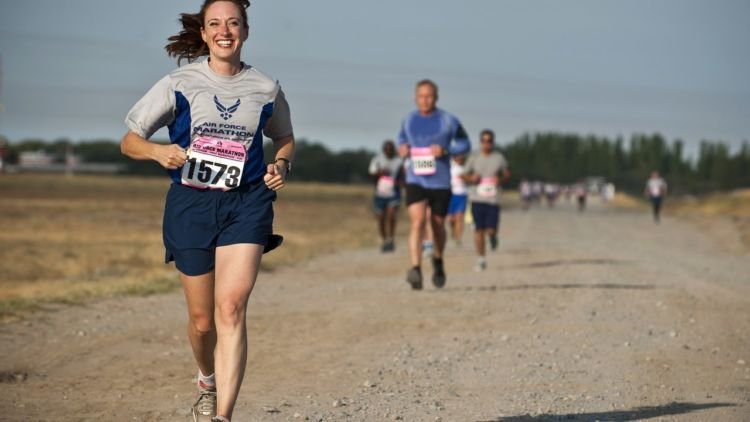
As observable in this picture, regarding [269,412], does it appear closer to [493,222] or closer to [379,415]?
[379,415]

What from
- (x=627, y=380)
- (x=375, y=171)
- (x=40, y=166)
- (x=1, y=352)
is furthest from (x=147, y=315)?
(x=40, y=166)

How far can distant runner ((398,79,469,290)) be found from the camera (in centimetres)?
1397

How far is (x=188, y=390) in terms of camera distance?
324 inches

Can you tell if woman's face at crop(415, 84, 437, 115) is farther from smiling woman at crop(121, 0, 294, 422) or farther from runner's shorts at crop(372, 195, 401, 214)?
runner's shorts at crop(372, 195, 401, 214)

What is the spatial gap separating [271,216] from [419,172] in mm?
7632

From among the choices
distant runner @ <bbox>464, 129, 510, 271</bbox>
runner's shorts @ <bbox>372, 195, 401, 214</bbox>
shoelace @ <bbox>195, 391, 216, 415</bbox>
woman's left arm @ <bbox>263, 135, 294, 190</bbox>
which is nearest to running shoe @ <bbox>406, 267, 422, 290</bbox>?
distant runner @ <bbox>464, 129, 510, 271</bbox>

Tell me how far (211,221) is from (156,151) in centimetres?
44

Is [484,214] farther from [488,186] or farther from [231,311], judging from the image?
[231,311]

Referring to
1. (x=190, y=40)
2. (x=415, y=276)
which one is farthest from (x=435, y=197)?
(x=190, y=40)

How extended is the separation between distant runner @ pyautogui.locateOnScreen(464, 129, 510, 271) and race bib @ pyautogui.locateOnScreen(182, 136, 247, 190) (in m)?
12.7

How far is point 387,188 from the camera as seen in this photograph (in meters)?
23.3

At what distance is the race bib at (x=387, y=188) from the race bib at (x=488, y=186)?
4152 mm

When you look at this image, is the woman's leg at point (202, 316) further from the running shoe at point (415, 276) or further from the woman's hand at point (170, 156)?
the running shoe at point (415, 276)

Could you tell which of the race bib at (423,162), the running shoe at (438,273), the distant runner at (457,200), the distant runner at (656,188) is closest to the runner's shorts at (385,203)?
the distant runner at (457,200)
